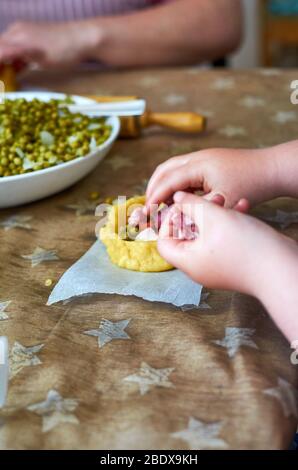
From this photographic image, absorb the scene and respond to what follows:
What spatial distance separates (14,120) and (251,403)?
0.67m

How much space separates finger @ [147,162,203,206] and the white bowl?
0.52 ft

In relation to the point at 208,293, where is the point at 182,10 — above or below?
above

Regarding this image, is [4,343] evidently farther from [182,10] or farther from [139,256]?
[182,10]

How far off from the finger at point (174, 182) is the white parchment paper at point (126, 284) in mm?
125

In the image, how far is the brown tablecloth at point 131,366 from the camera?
21.7 inches

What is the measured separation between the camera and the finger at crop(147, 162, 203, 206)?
0.85m

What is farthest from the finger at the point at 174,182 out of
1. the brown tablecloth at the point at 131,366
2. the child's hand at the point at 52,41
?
the child's hand at the point at 52,41

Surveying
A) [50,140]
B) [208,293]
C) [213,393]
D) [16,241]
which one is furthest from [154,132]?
[213,393]

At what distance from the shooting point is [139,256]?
78cm

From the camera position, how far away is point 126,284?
0.76 m

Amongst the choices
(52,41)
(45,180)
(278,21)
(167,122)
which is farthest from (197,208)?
(278,21)

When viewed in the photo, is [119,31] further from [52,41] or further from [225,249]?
[225,249]

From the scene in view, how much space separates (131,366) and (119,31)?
123 centimetres

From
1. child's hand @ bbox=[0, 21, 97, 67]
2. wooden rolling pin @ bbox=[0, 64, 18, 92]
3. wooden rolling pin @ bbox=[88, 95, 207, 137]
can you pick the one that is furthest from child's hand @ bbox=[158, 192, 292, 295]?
child's hand @ bbox=[0, 21, 97, 67]
